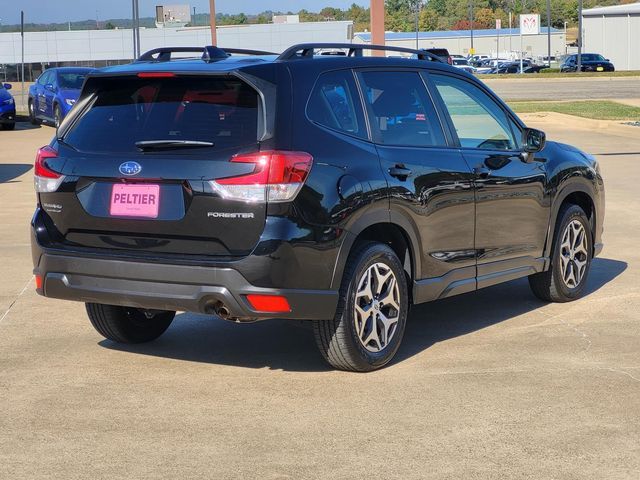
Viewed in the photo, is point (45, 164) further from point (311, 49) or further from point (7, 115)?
point (7, 115)

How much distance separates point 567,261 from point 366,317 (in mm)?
2585

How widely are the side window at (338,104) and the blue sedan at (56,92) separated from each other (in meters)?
21.3

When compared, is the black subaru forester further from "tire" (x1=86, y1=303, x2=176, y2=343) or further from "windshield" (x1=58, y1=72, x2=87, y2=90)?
"windshield" (x1=58, y1=72, x2=87, y2=90)

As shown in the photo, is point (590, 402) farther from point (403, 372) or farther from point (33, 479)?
point (33, 479)

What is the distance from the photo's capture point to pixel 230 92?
20.2ft

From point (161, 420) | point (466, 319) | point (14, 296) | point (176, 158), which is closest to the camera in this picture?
point (161, 420)

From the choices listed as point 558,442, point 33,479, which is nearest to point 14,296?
point 33,479

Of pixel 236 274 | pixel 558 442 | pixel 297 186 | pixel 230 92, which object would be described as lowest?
pixel 558 442

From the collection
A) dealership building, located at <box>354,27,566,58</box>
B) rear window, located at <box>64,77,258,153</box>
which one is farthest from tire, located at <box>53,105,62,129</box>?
dealership building, located at <box>354,27,566,58</box>

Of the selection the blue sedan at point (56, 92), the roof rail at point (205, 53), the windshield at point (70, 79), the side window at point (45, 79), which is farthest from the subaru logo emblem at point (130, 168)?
the side window at point (45, 79)

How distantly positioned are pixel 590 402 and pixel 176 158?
2411 millimetres

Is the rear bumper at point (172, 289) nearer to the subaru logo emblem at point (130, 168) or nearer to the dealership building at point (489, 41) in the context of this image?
the subaru logo emblem at point (130, 168)

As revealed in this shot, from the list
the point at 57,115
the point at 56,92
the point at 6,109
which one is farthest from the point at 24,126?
the point at 56,92

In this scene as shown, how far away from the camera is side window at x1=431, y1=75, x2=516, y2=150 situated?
7.55 m
